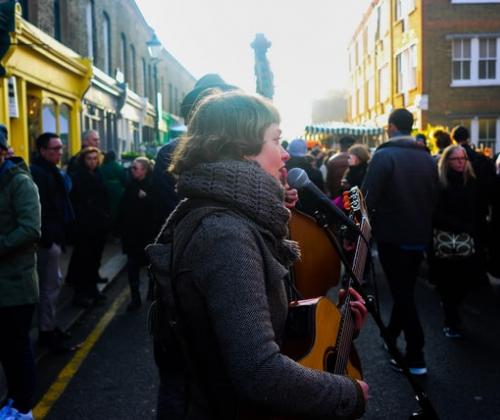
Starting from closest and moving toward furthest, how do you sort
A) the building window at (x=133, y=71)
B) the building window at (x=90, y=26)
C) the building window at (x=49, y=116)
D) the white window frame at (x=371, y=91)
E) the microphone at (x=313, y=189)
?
the microphone at (x=313, y=189)
the building window at (x=49, y=116)
the building window at (x=90, y=26)
the building window at (x=133, y=71)
the white window frame at (x=371, y=91)

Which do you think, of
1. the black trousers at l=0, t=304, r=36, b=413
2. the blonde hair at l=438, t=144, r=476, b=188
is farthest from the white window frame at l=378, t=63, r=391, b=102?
the black trousers at l=0, t=304, r=36, b=413

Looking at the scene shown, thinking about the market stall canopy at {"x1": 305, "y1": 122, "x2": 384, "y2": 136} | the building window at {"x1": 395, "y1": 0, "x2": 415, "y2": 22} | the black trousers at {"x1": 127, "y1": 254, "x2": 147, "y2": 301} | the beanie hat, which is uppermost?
the building window at {"x1": 395, "y1": 0, "x2": 415, "y2": 22}

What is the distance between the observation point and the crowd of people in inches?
68.7

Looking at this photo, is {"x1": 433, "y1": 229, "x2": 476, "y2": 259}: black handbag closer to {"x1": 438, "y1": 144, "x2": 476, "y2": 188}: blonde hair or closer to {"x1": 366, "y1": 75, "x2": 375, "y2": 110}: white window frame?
{"x1": 438, "y1": 144, "x2": 476, "y2": 188}: blonde hair

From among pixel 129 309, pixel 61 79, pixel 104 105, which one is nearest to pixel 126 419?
pixel 129 309

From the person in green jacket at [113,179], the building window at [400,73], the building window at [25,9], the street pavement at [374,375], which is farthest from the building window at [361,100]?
the street pavement at [374,375]

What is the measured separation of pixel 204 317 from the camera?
1.79 metres

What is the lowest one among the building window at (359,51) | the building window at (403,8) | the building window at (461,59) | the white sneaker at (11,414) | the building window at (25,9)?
the white sneaker at (11,414)

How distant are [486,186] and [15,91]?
7865mm

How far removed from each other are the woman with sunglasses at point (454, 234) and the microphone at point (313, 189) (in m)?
3.88

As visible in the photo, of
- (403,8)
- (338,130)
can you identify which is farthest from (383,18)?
(338,130)

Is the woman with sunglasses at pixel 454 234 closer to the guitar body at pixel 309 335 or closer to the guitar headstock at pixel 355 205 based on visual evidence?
the guitar headstock at pixel 355 205

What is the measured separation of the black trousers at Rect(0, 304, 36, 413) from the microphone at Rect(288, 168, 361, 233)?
7.83ft

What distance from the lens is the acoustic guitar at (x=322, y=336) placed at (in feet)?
6.45
